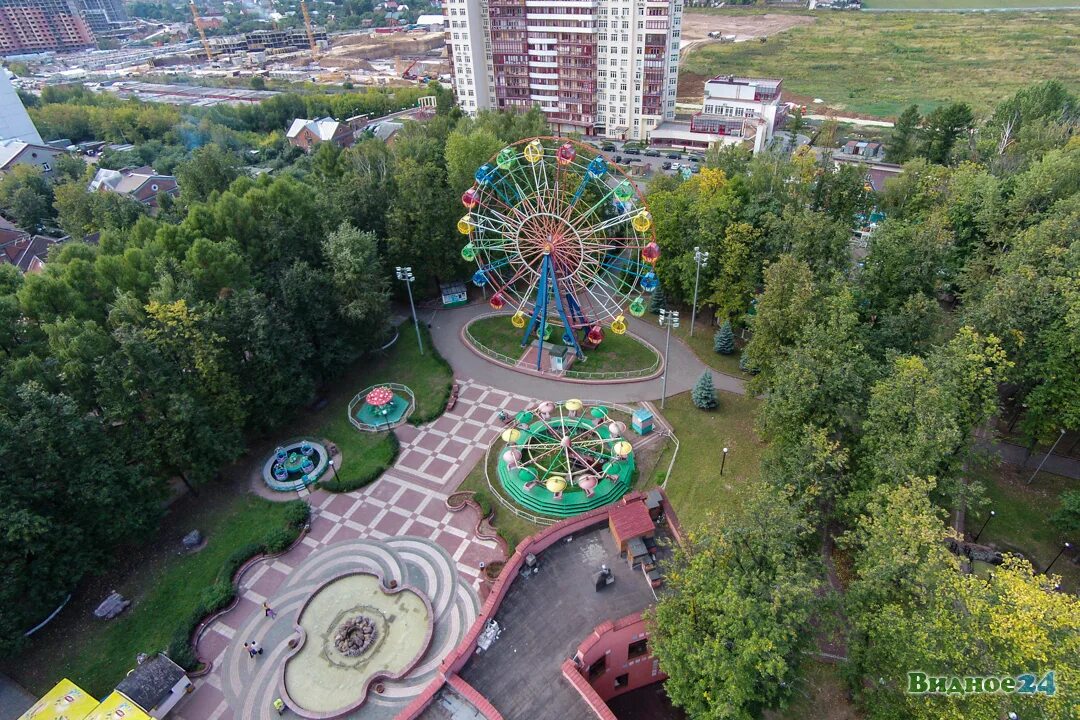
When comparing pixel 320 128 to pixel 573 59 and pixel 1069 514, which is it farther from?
pixel 1069 514

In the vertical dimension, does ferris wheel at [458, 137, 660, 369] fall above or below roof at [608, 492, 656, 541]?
above

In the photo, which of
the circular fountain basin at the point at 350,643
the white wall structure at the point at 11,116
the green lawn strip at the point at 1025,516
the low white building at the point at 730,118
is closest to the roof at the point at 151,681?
the circular fountain basin at the point at 350,643

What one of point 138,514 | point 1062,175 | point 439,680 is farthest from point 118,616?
point 1062,175

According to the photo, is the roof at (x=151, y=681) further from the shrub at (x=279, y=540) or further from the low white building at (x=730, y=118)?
the low white building at (x=730, y=118)

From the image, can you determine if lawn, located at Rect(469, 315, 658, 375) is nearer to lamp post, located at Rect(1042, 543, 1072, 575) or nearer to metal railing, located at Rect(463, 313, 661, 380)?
metal railing, located at Rect(463, 313, 661, 380)

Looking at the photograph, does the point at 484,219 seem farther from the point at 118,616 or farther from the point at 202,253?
the point at 118,616

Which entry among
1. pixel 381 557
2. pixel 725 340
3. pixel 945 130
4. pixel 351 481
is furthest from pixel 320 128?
pixel 945 130

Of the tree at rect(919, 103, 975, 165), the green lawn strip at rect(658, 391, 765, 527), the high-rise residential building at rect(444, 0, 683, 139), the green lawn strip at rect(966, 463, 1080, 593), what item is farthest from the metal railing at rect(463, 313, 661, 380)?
the high-rise residential building at rect(444, 0, 683, 139)
